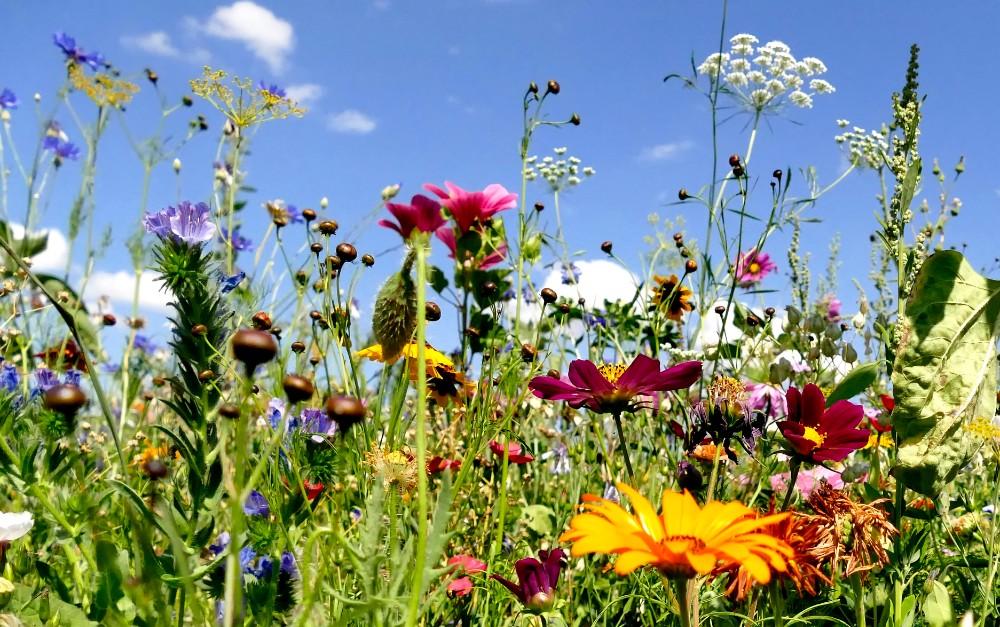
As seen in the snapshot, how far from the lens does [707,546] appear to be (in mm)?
772

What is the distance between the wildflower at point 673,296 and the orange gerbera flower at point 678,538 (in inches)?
61.7

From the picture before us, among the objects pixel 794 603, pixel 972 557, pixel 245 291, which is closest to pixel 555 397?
pixel 794 603

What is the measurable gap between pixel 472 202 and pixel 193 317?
2.42 feet

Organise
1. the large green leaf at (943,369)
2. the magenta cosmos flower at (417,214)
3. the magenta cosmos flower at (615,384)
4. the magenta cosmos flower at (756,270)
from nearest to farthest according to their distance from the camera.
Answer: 1. the magenta cosmos flower at (615,384)
2. the large green leaf at (943,369)
3. the magenta cosmos flower at (417,214)
4. the magenta cosmos flower at (756,270)

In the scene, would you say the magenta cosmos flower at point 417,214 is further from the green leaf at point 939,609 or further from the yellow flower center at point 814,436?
the green leaf at point 939,609

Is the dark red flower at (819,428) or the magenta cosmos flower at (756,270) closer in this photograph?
the dark red flower at (819,428)

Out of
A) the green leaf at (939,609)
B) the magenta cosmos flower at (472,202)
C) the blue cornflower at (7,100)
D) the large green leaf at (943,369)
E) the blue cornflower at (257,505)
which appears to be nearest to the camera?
the green leaf at (939,609)

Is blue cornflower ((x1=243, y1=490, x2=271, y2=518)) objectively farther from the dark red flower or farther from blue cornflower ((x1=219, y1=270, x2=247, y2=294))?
the dark red flower

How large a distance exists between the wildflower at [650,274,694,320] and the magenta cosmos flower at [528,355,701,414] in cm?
127

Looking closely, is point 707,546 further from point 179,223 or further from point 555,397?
point 179,223

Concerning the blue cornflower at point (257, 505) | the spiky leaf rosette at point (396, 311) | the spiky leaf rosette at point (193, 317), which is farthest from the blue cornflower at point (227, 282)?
the blue cornflower at point (257, 505)

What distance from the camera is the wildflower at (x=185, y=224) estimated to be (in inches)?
49.0

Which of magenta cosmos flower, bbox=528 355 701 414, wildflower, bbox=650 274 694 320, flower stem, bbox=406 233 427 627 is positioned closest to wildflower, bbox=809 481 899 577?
magenta cosmos flower, bbox=528 355 701 414

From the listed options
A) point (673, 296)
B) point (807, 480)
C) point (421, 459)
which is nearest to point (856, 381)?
point (807, 480)
